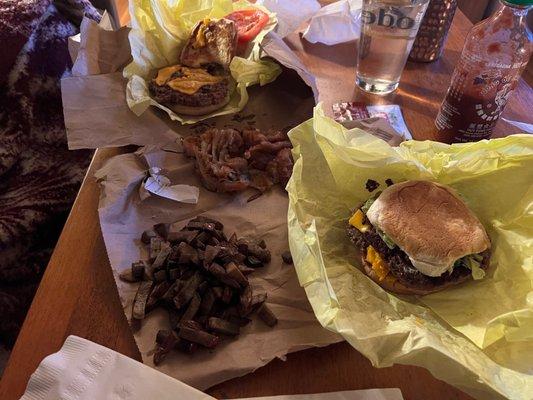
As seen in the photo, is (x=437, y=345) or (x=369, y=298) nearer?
(x=437, y=345)

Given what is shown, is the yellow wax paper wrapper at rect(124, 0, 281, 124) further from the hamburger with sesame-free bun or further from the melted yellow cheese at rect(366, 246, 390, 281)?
the melted yellow cheese at rect(366, 246, 390, 281)

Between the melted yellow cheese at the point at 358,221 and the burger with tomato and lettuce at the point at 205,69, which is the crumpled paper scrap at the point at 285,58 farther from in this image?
the melted yellow cheese at the point at 358,221

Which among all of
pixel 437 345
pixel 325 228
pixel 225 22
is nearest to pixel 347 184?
pixel 325 228

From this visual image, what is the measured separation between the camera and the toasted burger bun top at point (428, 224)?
0.73m

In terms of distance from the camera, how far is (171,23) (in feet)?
4.42

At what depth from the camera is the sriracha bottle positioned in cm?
88

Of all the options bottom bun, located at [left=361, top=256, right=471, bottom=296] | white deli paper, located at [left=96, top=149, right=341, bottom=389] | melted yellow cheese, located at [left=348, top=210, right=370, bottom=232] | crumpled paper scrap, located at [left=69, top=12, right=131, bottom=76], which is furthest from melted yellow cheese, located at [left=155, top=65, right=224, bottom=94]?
bottom bun, located at [left=361, top=256, right=471, bottom=296]

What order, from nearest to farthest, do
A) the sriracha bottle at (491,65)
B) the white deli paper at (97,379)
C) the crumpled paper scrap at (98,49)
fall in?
1. the white deli paper at (97,379)
2. the sriracha bottle at (491,65)
3. the crumpled paper scrap at (98,49)

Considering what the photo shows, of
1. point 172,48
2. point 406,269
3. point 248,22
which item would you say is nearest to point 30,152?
point 172,48

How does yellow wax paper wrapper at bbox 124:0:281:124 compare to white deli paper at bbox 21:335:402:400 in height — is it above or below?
above

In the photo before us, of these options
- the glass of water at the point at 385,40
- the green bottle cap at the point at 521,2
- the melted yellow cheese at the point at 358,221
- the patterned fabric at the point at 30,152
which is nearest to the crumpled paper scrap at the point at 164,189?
the melted yellow cheese at the point at 358,221

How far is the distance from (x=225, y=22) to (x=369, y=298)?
0.91 meters

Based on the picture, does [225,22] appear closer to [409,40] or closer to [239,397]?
[409,40]

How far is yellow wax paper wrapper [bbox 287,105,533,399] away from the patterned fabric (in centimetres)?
80
